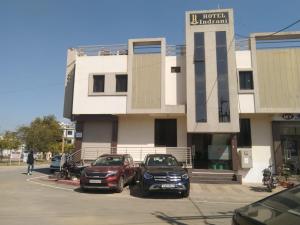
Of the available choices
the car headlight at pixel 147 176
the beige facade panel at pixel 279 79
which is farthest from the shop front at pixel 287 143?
the car headlight at pixel 147 176

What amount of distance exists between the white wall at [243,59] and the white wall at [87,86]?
747cm

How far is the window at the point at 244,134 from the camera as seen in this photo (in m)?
21.0

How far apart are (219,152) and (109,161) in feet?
28.0

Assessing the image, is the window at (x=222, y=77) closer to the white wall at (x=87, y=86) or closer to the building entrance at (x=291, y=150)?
the building entrance at (x=291, y=150)

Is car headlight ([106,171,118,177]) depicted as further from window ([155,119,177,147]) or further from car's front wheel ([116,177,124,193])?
window ([155,119,177,147])

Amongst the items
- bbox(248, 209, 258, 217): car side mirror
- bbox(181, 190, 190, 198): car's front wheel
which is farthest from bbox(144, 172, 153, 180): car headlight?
bbox(248, 209, 258, 217): car side mirror

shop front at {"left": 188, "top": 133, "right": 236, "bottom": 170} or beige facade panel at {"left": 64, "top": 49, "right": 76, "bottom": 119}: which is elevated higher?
beige facade panel at {"left": 64, "top": 49, "right": 76, "bottom": 119}

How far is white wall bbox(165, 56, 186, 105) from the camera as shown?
21672mm

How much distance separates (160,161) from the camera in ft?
47.2

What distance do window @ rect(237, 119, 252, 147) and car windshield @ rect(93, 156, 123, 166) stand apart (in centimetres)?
919

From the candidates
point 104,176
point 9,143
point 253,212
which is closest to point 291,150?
point 104,176

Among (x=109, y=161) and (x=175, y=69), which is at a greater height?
(x=175, y=69)

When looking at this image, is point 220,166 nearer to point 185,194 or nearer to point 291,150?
point 291,150

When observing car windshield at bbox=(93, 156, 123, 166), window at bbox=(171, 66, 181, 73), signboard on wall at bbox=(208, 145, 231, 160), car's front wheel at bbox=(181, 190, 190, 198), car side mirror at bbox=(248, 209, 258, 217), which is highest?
→ window at bbox=(171, 66, 181, 73)
